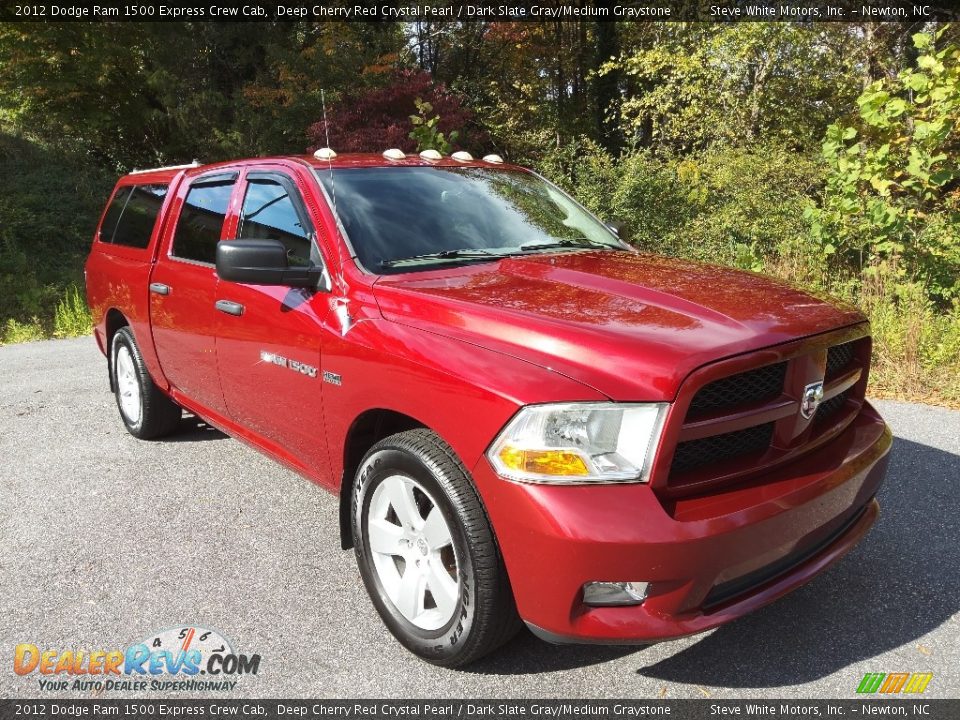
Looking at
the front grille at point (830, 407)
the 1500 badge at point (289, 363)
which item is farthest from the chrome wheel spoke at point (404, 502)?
the front grille at point (830, 407)

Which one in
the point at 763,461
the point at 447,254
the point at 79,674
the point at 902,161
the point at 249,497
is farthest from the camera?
the point at 902,161

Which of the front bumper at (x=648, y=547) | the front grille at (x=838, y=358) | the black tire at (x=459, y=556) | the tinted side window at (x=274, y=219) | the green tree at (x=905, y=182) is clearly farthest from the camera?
the green tree at (x=905, y=182)

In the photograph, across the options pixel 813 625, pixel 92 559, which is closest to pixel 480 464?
pixel 813 625

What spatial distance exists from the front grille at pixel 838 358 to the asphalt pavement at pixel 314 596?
93 centimetres

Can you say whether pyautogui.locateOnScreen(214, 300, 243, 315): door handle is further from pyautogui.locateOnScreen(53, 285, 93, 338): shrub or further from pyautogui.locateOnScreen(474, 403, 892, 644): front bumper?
pyautogui.locateOnScreen(53, 285, 93, 338): shrub

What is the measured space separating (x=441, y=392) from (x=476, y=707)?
105cm

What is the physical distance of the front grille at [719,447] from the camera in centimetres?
222

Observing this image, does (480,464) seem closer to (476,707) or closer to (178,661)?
(476,707)

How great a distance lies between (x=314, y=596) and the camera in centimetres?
304

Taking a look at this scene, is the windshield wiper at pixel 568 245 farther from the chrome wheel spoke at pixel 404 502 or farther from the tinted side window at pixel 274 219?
the chrome wheel spoke at pixel 404 502

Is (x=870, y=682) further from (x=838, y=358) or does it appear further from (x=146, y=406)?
(x=146, y=406)

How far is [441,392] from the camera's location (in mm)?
2334

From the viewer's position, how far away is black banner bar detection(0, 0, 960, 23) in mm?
12984

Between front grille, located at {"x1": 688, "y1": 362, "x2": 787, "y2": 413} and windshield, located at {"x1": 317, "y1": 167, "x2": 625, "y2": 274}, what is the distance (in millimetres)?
1298
